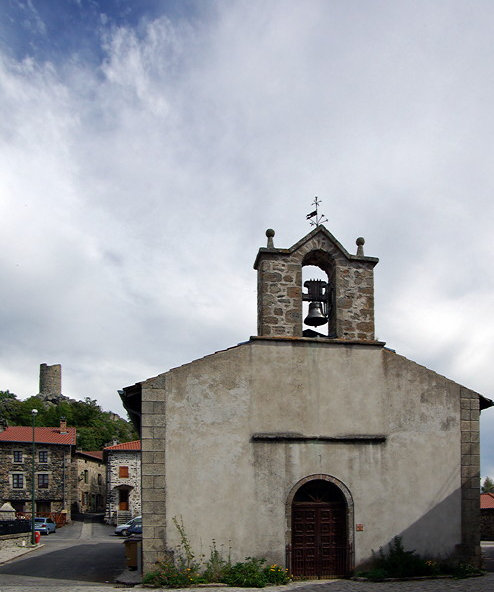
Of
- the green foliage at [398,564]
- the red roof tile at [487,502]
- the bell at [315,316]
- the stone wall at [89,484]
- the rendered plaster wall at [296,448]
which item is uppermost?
the bell at [315,316]

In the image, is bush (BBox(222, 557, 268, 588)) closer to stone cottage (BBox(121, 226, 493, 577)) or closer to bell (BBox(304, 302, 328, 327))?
stone cottage (BBox(121, 226, 493, 577))

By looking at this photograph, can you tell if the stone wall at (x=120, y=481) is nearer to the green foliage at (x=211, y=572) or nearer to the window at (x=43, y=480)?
the window at (x=43, y=480)

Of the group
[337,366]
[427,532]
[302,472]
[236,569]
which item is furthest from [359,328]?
[236,569]

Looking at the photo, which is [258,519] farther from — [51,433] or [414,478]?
[51,433]

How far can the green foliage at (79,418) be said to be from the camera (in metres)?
68.0

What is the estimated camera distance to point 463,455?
14641 millimetres

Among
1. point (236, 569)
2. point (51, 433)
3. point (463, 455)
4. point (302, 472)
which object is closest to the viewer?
point (236, 569)

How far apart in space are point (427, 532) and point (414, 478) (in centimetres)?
122

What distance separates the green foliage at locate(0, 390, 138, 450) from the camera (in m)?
68.0

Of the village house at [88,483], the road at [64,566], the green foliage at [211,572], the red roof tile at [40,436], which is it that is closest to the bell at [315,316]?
the green foliage at [211,572]

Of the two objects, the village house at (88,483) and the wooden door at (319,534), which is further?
the village house at (88,483)

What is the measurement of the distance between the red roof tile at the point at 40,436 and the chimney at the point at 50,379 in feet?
143

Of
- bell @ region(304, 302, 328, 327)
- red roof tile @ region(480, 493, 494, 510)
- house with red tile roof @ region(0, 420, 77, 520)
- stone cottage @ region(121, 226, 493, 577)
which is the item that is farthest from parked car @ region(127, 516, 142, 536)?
bell @ region(304, 302, 328, 327)

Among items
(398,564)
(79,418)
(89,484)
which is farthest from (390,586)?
(79,418)
